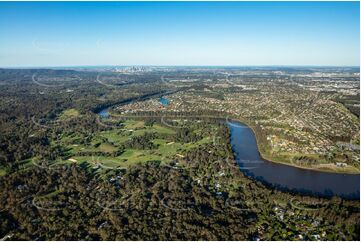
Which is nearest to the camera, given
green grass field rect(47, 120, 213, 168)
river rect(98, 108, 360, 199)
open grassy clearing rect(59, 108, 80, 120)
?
river rect(98, 108, 360, 199)

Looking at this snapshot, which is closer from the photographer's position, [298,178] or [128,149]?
[298,178]

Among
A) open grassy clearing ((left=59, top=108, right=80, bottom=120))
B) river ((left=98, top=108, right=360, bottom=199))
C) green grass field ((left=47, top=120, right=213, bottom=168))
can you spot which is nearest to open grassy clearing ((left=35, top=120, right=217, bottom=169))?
green grass field ((left=47, top=120, right=213, bottom=168))

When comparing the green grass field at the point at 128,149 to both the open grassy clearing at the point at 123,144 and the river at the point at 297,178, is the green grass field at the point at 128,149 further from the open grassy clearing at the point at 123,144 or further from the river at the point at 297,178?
the river at the point at 297,178

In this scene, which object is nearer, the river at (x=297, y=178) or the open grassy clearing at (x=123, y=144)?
the river at (x=297, y=178)

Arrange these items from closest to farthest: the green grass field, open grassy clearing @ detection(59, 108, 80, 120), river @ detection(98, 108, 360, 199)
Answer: river @ detection(98, 108, 360, 199) → the green grass field → open grassy clearing @ detection(59, 108, 80, 120)

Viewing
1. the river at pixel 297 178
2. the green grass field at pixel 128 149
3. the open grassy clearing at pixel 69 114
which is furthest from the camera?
the open grassy clearing at pixel 69 114

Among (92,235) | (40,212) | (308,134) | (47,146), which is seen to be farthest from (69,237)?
(308,134)

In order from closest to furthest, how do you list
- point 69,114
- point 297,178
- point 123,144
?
point 297,178 < point 123,144 < point 69,114

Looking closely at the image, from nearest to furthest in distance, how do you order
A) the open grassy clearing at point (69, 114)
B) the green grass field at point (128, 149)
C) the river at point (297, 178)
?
1. the river at point (297, 178)
2. the green grass field at point (128, 149)
3. the open grassy clearing at point (69, 114)

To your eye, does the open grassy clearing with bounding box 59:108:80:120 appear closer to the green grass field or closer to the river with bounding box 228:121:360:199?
the green grass field

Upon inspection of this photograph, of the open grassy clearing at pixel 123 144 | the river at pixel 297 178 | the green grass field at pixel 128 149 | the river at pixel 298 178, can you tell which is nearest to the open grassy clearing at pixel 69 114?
the open grassy clearing at pixel 123 144

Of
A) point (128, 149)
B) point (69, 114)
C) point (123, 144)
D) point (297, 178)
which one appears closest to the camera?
point (297, 178)

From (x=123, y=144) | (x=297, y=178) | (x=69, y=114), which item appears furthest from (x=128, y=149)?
(x=69, y=114)

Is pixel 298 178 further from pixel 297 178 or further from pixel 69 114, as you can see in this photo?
pixel 69 114
